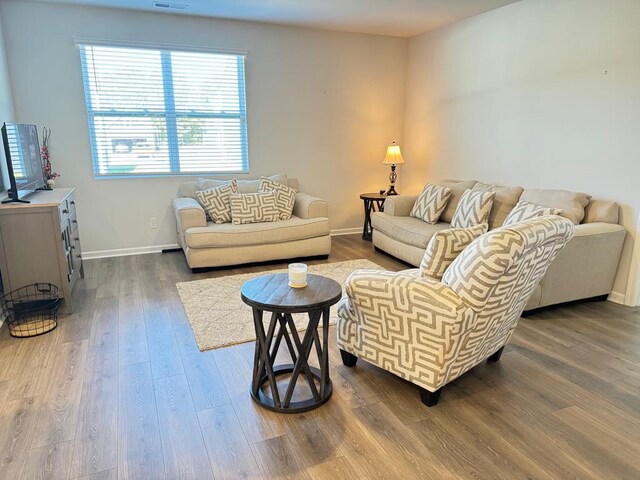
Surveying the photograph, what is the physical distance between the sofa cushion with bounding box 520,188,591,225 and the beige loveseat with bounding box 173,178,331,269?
2.04 m

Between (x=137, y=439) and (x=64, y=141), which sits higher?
(x=64, y=141)

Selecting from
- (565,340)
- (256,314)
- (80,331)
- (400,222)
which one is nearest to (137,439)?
(256,314)

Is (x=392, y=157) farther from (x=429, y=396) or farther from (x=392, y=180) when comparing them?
(x=429, y=396)

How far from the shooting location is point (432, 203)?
14.5 ft

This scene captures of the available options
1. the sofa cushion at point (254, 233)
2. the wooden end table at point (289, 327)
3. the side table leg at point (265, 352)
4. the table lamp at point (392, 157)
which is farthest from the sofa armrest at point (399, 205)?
the side table leg at point (265, 352)

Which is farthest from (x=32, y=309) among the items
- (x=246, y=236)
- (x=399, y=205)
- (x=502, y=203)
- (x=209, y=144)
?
(x=502, y=203)

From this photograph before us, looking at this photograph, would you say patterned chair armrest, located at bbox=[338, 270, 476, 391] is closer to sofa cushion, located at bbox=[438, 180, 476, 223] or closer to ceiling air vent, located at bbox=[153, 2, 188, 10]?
sofa cushion, located at bbox=[438, 180, 476, 223]

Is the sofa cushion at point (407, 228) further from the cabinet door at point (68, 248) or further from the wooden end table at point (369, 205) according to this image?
the cabinet door at point (68, 248)

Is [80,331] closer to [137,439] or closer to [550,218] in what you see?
[137,439]

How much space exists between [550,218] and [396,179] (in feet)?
13.4

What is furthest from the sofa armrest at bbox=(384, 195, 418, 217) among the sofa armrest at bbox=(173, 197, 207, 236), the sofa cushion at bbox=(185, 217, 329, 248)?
the sofa armrest at bbox=(173, 197, 207, 236)

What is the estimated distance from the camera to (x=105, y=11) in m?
4.25

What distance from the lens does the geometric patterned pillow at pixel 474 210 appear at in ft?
12.6

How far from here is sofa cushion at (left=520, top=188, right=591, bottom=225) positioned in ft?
11.1
